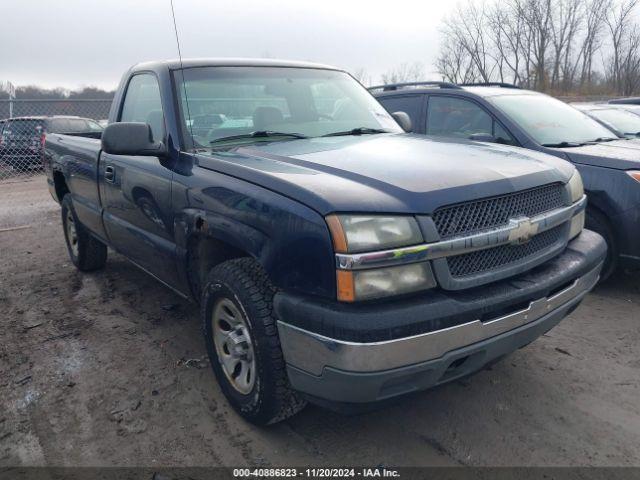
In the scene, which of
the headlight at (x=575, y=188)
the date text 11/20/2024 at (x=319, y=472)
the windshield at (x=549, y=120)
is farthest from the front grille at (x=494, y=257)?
the windshield at (x=549, y=120)

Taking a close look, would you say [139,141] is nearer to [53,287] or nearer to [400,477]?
[400,477]

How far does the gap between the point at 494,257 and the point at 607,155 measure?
2.65 metres

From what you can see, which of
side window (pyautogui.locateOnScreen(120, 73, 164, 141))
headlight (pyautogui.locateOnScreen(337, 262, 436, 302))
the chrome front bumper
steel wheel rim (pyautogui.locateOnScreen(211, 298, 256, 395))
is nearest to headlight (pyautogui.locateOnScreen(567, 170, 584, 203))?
the chrome front bumper

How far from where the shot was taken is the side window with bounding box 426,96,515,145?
5168 millimetres

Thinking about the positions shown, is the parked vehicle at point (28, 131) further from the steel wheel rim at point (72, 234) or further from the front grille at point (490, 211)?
the front grille at point (490, 211)

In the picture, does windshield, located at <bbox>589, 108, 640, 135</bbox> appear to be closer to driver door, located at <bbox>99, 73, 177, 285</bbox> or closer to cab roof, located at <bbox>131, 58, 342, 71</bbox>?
cab roof, located at <bbox>131, 58, 342, 71</bbox>

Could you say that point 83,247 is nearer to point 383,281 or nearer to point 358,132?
point 358,132

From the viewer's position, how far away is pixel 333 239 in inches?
81.4

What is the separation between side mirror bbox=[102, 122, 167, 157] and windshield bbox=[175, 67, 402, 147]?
24 centimetres

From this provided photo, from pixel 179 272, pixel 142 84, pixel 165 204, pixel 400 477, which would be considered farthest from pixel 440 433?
pixel 142 84

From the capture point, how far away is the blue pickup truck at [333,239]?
81.9 inches

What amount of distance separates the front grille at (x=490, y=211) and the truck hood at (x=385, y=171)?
4 cm

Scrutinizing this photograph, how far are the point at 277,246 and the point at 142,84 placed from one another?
7.41 feet

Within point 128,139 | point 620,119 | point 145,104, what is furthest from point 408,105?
point 128,139
